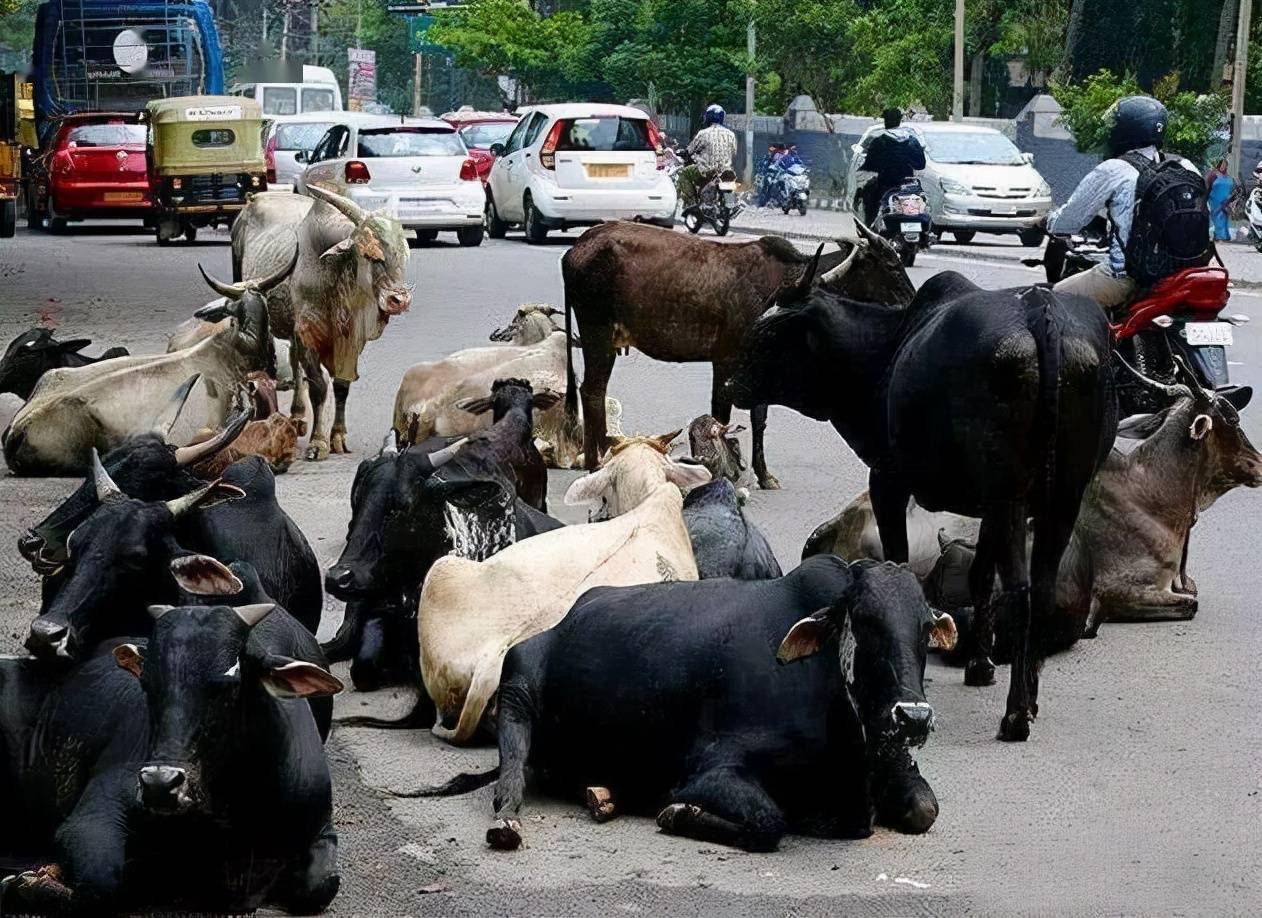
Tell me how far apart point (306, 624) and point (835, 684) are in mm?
2554

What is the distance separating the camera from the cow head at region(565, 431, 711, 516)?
7874 millimetres

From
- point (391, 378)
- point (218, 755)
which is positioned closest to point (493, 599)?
point (218, 755)

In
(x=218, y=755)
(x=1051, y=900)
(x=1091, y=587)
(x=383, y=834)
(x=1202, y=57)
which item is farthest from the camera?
(x=1202, y=57)

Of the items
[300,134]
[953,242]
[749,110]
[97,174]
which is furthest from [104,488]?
[749,110]

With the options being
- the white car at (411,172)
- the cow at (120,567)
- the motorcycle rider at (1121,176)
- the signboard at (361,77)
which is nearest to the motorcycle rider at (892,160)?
the white car at (411,172)

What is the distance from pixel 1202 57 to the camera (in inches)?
1473

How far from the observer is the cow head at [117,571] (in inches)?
222

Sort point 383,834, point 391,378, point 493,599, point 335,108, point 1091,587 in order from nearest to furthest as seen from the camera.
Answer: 1. point 383,834
2. point 493,599
3. point 1091,587
4. point 391,378
5. point 335,108

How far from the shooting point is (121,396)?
38.5ft

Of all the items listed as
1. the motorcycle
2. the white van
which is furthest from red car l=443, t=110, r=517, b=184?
the motorcycle

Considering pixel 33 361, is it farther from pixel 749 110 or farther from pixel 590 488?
pixel 749 110

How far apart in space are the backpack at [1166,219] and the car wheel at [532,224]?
1944 centimetres

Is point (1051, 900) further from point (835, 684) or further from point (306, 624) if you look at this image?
point (306, 624)

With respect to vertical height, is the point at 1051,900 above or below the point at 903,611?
below
